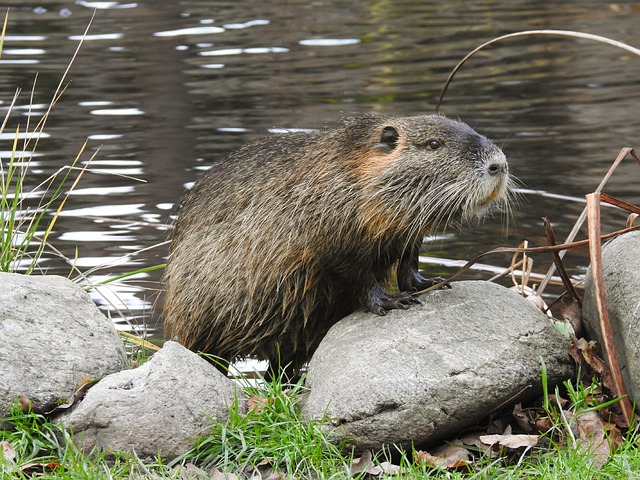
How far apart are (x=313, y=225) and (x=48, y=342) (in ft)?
3.92

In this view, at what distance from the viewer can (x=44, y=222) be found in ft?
27.7

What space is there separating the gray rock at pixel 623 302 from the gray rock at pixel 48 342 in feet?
6.31

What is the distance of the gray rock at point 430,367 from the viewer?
14.0 feet

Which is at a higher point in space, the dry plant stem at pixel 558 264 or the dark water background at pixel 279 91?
the dry plant stem at pixel 558 264

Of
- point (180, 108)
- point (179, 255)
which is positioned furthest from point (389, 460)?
point (180, 108)

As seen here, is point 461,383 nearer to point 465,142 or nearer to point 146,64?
point 465,142

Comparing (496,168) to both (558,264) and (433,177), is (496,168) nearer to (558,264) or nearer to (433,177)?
(433,177)

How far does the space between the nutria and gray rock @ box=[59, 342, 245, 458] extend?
844 millimetres

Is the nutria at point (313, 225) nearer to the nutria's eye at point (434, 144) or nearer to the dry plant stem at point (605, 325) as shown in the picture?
the nutria's eye at point (434, 144)

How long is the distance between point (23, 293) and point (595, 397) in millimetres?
2257

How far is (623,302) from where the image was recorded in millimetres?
4539

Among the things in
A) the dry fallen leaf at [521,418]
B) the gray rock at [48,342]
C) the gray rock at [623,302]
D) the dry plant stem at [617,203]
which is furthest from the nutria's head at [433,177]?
the gray rock at [48,342]

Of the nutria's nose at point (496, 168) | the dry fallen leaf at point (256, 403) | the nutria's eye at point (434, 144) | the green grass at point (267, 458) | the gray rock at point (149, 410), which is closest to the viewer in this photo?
the green grass at point (267, 458)

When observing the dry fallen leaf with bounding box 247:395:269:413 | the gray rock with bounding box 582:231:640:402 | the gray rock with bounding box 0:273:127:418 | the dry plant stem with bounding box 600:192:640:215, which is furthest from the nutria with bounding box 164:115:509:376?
the gray rock with bounding box 0:273:127:418
